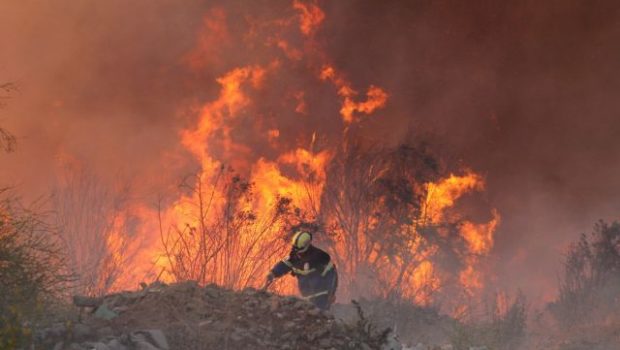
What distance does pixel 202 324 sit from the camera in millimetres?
9992

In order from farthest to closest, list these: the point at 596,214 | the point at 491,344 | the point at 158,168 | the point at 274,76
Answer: the point at 596,214, the point at 274,76, the point at 158,168, the point at 491,344

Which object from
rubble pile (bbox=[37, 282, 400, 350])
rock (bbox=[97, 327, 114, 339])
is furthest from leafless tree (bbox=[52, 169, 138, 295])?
rock (bbox=[97, 327, 114, 339])

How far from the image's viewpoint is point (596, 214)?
34.3m

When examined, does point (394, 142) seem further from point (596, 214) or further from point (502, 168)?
point (596, 214)

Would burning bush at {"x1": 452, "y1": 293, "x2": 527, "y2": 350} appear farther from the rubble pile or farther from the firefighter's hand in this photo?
the firefighter's hand

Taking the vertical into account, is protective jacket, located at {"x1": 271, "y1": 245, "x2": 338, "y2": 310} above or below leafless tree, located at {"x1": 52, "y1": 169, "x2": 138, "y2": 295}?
below

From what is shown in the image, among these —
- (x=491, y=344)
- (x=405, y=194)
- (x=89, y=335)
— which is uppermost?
(x=405, y=194)

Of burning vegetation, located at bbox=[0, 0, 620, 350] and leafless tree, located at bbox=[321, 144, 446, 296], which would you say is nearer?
burning vegetation, located at bbox=[0, 0, 620, 350]

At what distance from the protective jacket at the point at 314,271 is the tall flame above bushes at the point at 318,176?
14.4ft

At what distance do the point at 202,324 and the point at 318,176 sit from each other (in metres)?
13.1

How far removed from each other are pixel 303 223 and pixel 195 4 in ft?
38.8

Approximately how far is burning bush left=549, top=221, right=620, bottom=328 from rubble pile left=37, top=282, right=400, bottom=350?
12.1 metres

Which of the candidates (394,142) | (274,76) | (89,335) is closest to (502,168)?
(394,142)

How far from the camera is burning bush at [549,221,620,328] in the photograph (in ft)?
69.4
